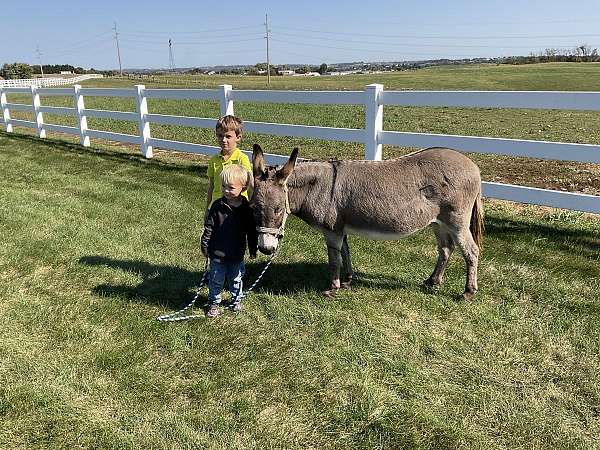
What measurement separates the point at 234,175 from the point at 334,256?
4.05 ft

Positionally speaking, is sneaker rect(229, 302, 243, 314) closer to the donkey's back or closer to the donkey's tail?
the donkey's back

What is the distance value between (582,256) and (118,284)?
4.94 m

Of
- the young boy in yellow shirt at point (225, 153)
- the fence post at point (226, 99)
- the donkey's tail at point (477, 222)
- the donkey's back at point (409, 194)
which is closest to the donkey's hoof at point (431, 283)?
the donkey's tail at point (477, 222)

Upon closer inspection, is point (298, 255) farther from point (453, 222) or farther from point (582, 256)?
point (582, 256)

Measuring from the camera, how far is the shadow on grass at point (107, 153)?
1010 centimetres

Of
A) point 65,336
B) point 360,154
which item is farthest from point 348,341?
point 360,154

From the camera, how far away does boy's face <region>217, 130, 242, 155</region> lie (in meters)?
4.38

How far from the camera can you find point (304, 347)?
12.4 feet

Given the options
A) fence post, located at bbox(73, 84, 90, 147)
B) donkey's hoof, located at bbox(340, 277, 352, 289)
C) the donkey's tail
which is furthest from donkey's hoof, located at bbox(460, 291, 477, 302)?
fence post, located at bbox(73, 84, 90, 147)

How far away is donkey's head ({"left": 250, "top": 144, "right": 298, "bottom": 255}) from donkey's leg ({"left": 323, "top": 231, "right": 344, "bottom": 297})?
0.60m

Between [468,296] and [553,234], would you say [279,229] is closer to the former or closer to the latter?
[468,296]

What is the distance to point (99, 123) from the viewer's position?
58.2 feet

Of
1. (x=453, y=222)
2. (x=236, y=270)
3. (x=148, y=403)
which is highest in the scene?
(x=453, y=222)

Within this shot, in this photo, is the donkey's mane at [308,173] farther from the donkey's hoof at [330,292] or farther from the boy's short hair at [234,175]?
the donkey's hoof at [330,292]
